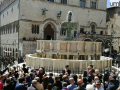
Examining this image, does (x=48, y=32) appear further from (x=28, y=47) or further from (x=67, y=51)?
(x=67, y=51)

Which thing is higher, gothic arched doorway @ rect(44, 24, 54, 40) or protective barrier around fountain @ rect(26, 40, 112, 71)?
gothic arched doorway @ rect(44, 24, 54, 40)

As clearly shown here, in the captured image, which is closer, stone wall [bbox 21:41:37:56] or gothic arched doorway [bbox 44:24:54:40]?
stone wall [bbox 21:41:37:56]

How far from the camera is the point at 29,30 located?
2933 centimetres

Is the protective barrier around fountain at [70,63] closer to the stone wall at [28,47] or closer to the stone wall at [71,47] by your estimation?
the stone wall at [71,47]

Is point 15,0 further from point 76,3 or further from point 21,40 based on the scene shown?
point 76,3

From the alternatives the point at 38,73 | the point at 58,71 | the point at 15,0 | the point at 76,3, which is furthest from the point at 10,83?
the point at 76,3

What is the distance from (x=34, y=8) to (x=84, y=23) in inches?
491

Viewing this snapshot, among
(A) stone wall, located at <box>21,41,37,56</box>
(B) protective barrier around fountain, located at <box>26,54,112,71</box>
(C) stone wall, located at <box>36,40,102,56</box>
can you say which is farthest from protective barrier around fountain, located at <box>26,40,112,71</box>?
(A) stone wall, located at <box>21,41,37,56</box>

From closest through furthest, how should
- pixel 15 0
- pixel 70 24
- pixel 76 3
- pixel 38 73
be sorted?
pixel 38 73
pixel 70 24
pixel 15 0
pixel 76 3

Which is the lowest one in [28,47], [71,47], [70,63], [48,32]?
[70,63]

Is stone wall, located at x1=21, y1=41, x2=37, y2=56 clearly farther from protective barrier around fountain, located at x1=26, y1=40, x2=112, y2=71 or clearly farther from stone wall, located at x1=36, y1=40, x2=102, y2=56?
stone wall, located at x1=36, y1=40, x2=102, y2=56

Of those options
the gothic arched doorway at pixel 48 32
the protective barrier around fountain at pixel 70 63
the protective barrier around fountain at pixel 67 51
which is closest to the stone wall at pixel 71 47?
the protective barrier around fountain at pixel 67 51

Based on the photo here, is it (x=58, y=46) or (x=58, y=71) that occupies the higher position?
(x=58, y=46)

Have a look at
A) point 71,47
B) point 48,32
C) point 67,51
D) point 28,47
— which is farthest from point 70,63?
point 48,32
